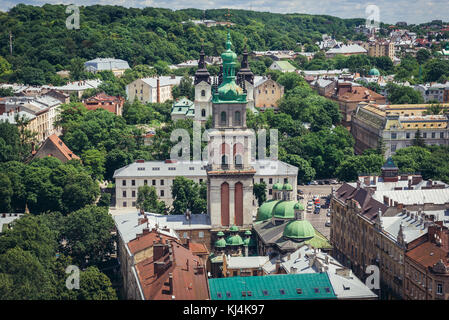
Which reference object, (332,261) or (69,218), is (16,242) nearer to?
(69,218)

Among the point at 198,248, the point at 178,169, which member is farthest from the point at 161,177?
the point at 198,248

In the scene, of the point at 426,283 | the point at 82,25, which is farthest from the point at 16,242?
the point at 82,25

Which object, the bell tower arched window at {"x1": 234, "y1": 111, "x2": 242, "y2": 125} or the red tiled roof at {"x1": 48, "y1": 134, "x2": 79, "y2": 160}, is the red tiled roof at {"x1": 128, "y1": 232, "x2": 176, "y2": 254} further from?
the red tiled roof at {"x1": 48, "y1": 134, "x2": 79, "y2": 160}

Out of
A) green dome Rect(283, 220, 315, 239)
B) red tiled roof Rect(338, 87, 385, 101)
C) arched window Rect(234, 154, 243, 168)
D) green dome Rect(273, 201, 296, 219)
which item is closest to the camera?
green dome Rect(283, 220, 315, 239)

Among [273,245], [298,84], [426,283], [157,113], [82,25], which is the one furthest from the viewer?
[82,25]

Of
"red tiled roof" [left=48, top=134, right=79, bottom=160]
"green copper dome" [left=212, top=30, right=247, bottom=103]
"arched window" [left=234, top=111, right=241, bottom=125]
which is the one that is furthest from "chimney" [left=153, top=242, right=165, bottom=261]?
"red tiled roof" [left=48, top=134, right=79, bottom=160]

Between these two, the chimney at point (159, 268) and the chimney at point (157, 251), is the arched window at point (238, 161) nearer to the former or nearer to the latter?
the chimney at point (157, 251)
